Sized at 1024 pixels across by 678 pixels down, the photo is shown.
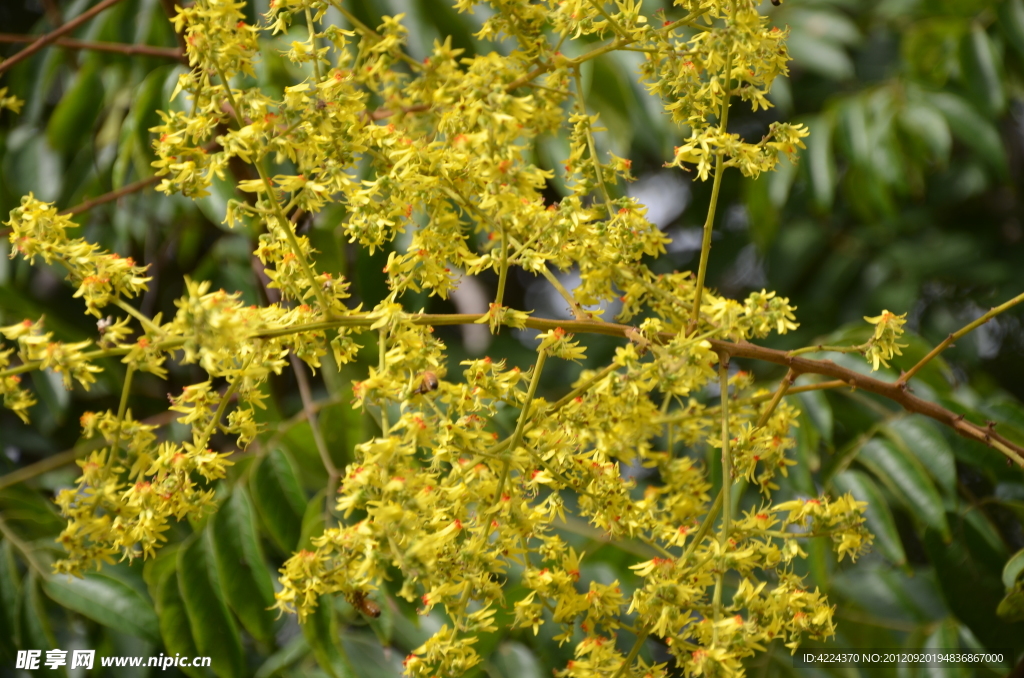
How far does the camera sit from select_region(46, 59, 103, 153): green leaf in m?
2.29

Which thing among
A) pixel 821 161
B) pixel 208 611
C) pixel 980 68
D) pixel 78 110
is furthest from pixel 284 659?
pixel 980 68

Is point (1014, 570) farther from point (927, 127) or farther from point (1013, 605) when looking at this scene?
point (927, 127)

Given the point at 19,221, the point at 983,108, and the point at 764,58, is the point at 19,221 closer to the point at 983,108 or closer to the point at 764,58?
the point at 764,58

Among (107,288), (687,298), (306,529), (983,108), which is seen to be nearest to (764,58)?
(687,298)

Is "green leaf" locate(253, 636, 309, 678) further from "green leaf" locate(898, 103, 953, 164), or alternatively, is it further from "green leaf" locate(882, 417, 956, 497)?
"green leaf" locate(898, 103, 953, 164)

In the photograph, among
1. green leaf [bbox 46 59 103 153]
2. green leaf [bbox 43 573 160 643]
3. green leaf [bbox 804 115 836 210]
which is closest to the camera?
green leaf [bbox 43 573 160 643]

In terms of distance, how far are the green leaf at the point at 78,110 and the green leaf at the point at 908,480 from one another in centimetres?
211

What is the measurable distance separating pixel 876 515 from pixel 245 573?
4.09ft

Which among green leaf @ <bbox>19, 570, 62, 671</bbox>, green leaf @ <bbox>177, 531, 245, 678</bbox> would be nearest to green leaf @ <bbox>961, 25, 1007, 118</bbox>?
green leaf @ <bbox>177, 531, 245, 678</bbox>

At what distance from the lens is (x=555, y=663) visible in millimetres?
1782

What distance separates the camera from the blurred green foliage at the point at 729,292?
1694mm

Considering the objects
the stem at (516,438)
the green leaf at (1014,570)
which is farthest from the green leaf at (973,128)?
the stem at (516,438)

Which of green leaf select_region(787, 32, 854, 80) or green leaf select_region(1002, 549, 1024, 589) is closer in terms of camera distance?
green leaf select_region(1002, 549, 1024, 589)

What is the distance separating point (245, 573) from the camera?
166cm
